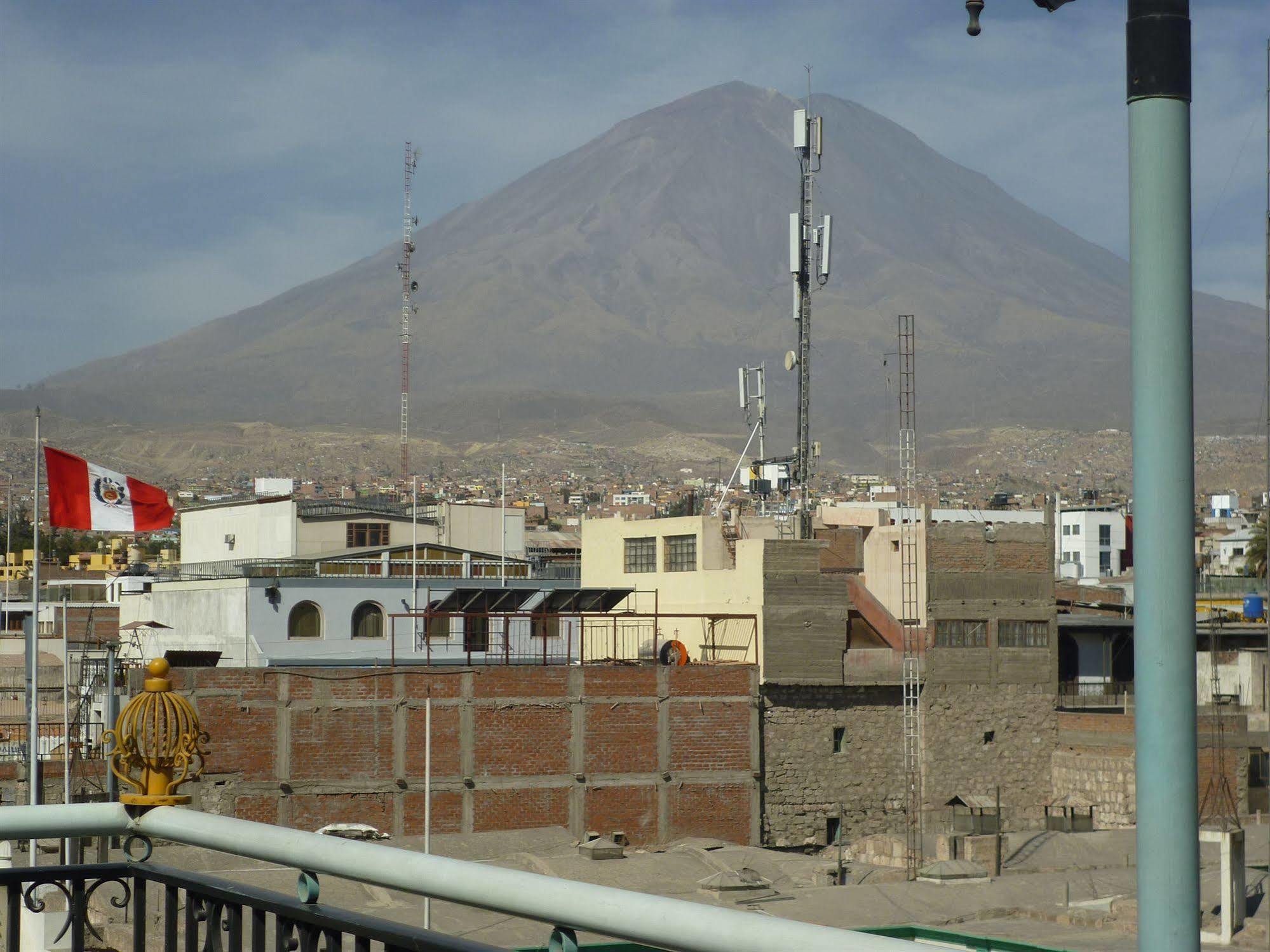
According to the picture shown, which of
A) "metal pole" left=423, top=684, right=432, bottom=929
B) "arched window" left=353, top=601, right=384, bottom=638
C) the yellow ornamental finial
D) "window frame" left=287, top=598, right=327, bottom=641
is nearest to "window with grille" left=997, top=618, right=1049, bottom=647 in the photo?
"metal pole" left=423, top=684, right=432, bottom=929

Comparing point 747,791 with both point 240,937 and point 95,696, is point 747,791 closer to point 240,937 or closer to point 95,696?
point 95,696

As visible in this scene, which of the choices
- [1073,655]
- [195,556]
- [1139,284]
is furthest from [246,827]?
[195,556]

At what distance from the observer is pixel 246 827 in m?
4.44

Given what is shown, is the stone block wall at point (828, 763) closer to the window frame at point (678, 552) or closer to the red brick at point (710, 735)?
the red brick at point (710, 735)

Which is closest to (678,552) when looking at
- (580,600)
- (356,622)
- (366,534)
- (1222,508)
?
(580,600)

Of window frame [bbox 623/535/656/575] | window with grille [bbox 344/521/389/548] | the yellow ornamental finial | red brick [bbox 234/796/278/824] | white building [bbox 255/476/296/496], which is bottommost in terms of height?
red brick [bbox 234/796/278/824]

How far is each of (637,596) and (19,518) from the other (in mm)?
74443

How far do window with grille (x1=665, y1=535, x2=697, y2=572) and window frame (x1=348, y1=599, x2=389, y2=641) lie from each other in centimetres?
751

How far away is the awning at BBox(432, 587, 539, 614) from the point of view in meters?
39.0

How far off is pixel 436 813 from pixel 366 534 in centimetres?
2029

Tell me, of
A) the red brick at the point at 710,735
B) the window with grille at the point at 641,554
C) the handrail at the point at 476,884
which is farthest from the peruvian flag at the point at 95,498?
the handrail at the point at 476,884

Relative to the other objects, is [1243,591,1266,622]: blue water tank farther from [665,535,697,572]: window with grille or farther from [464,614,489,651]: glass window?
[464,614,489,651]: glass window

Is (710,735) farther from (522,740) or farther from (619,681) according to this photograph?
(522,740)

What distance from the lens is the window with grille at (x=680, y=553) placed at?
42.3 metres
